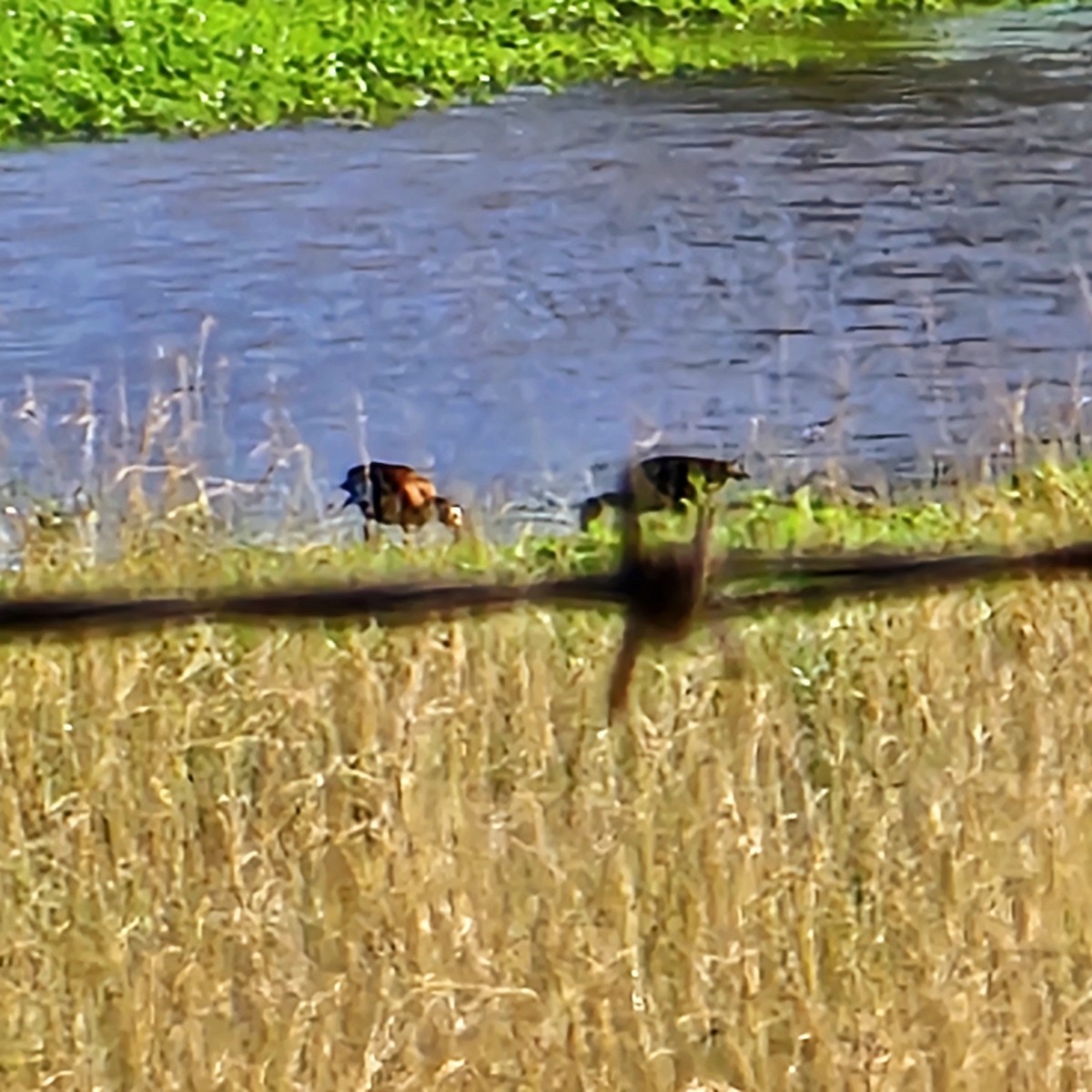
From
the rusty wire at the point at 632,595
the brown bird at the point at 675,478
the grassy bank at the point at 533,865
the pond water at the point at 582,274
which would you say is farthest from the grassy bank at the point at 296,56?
the rusty wire at the point at 632,595

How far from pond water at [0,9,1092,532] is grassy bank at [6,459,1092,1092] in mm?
1237

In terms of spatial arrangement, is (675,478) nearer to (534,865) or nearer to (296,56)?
(534,865)

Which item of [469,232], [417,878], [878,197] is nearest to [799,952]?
[417,878]

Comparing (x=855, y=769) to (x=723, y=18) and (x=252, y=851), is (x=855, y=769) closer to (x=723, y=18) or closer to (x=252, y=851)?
(x=252, y=851)

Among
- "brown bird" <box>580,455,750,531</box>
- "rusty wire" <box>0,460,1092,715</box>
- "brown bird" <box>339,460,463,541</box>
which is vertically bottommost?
"brown bird" <box>339,460,463,541</box>

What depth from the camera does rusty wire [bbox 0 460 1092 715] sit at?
662mm

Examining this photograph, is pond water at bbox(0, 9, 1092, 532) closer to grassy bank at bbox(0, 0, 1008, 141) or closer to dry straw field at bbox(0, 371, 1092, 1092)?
grassy bank at bbox(0, 0, 1008, 141)

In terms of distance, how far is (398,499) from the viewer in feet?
8.16

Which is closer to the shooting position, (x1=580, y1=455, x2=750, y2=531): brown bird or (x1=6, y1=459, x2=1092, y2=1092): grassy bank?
(x1=6, y1=459, x2=1092, y2=1092): grassy bank

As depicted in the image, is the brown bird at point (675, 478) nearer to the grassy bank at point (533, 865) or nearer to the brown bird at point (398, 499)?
→ the brown bird at point (398, 499)

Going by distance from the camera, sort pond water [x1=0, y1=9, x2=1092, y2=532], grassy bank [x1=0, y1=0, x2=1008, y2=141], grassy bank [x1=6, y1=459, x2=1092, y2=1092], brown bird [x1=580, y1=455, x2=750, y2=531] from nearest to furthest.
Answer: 1. grassy bank [x1=6, y1=459, x2=1092, y2=1092]
2. brown bird [x1=580, y1=455, x2=750, y2=531]
3. pond water [x1=0, y1=9, x2=1092, y2=532]
4. grassy bank [x1=0, y1=0, x2=1008, y2=141]

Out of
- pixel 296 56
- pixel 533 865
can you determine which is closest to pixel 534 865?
pixel 533 865

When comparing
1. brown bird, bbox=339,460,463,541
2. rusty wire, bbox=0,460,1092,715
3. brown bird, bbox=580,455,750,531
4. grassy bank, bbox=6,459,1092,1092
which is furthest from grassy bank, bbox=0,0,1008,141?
rusty wire, bbox=0,460,1092,715

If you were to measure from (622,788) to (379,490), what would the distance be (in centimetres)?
136
